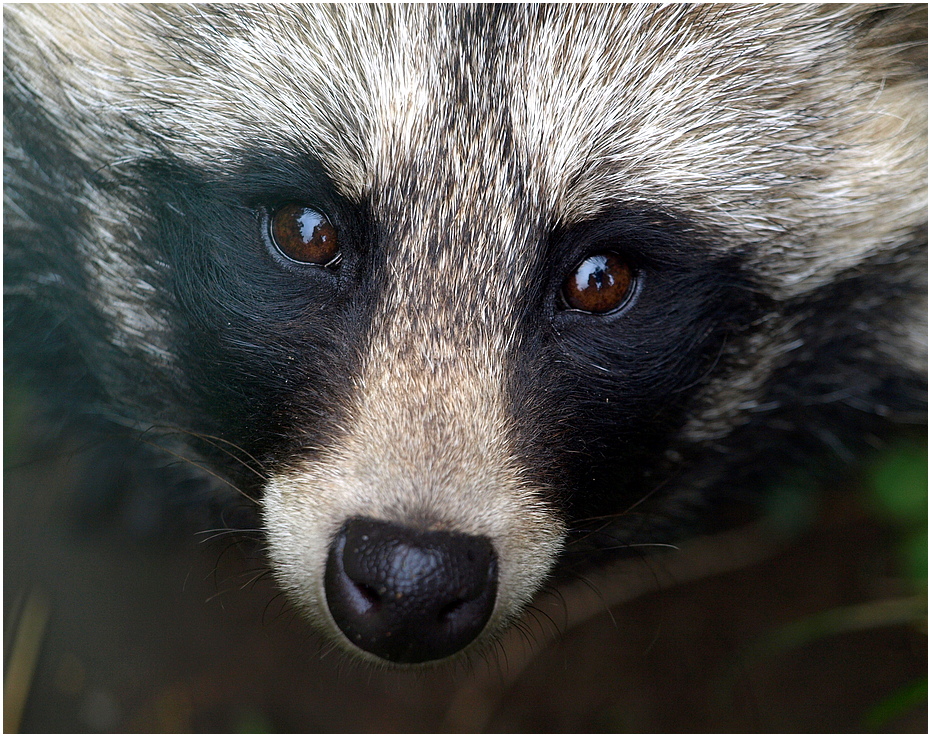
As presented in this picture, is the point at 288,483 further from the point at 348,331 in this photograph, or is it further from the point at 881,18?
the point at 881,18

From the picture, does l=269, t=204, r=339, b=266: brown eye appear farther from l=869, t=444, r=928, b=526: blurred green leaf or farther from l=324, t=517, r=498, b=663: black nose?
l=869, t=444, r=928, b=526: blurred green leaf

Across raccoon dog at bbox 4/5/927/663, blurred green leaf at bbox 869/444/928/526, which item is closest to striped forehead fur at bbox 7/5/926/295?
raccoon dog at bbox 4/5/927/663

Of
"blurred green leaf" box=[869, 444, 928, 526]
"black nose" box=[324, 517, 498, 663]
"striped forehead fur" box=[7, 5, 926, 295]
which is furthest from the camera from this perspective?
"blurred green leaf" box=[869, 444, 928, 526]

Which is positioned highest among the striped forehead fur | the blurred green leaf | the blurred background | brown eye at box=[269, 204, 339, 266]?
the striped forehead fur

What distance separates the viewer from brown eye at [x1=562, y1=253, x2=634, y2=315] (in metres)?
1.53

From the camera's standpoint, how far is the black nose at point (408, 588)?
1313 mm

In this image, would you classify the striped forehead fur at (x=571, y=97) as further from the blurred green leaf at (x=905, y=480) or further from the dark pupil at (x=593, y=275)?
the blurred green leaf at (x=905, y=480)

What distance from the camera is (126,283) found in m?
1.67

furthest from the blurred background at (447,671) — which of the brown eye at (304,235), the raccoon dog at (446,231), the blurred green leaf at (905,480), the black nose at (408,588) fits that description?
the brown eye at (304,235)

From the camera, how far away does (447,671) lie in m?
2.56

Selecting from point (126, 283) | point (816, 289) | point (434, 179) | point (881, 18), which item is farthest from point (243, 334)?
point (881, 18)

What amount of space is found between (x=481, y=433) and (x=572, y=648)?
1.62 meters

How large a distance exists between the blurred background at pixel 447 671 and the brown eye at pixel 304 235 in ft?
4.59

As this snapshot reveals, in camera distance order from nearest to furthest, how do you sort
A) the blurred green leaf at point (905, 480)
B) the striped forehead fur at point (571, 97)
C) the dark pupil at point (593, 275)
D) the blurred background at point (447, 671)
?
the striped forehead fur at point (571, 97)
the dark pupil at point (593, 275)
the blurred green leaf at point (905, 480)
the blurred background at point (447, 671)
